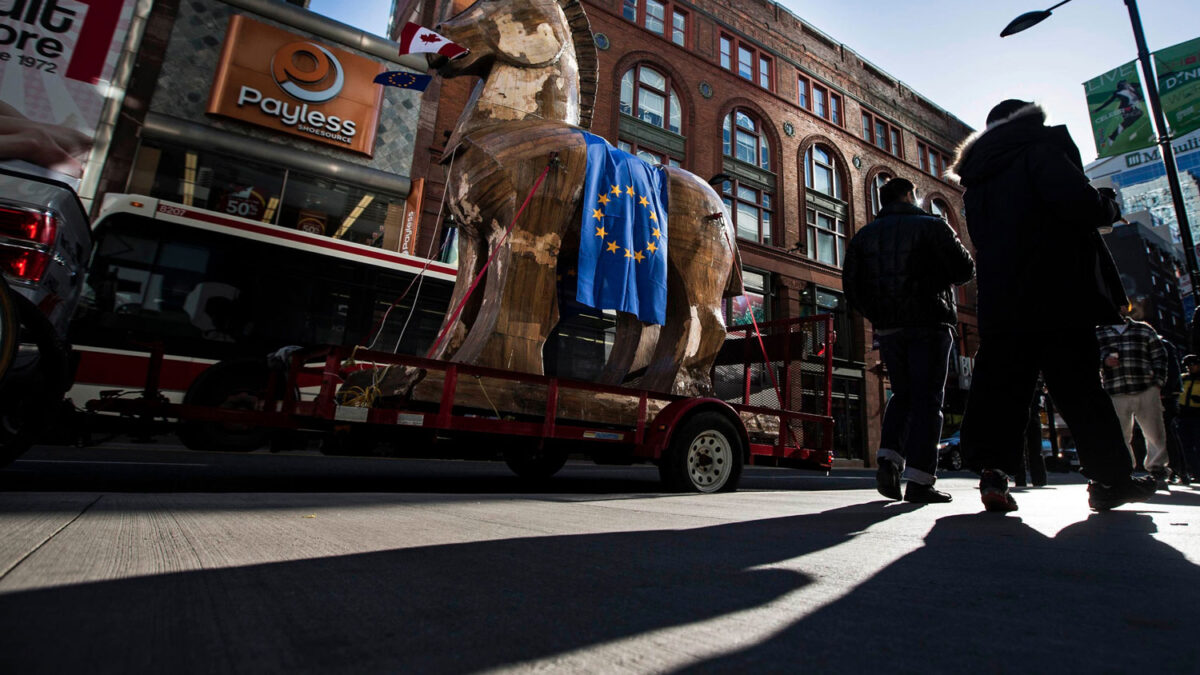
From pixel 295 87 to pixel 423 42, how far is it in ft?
32.9

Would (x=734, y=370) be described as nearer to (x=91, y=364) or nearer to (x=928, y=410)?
(x=928, y=410)

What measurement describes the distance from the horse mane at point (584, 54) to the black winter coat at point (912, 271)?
2829 millimetres

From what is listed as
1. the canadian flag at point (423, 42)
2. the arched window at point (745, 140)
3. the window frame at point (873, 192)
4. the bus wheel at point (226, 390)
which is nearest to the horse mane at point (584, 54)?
the canadian flag at point (423, 42)

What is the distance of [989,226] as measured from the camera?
273cm

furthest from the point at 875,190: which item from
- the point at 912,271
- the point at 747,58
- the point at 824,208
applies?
the point at 912,271

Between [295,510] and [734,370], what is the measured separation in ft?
15.6

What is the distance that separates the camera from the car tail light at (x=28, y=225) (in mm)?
2316

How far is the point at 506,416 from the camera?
3559mm

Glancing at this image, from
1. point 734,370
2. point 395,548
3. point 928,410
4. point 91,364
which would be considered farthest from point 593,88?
point 91,364

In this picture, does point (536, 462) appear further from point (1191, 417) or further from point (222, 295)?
point (1191, 417)

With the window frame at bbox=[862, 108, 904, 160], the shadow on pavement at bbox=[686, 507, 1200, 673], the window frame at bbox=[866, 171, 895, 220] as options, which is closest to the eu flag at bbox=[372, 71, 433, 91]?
the shadow on pavement at bbox=[686, 507, 1200, 673]

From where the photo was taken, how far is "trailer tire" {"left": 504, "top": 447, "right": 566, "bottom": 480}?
183 inches

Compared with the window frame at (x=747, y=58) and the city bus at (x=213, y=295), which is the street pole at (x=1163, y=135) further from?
the window frame at (x=747, y=58)

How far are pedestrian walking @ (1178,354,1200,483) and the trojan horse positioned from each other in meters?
5.32
